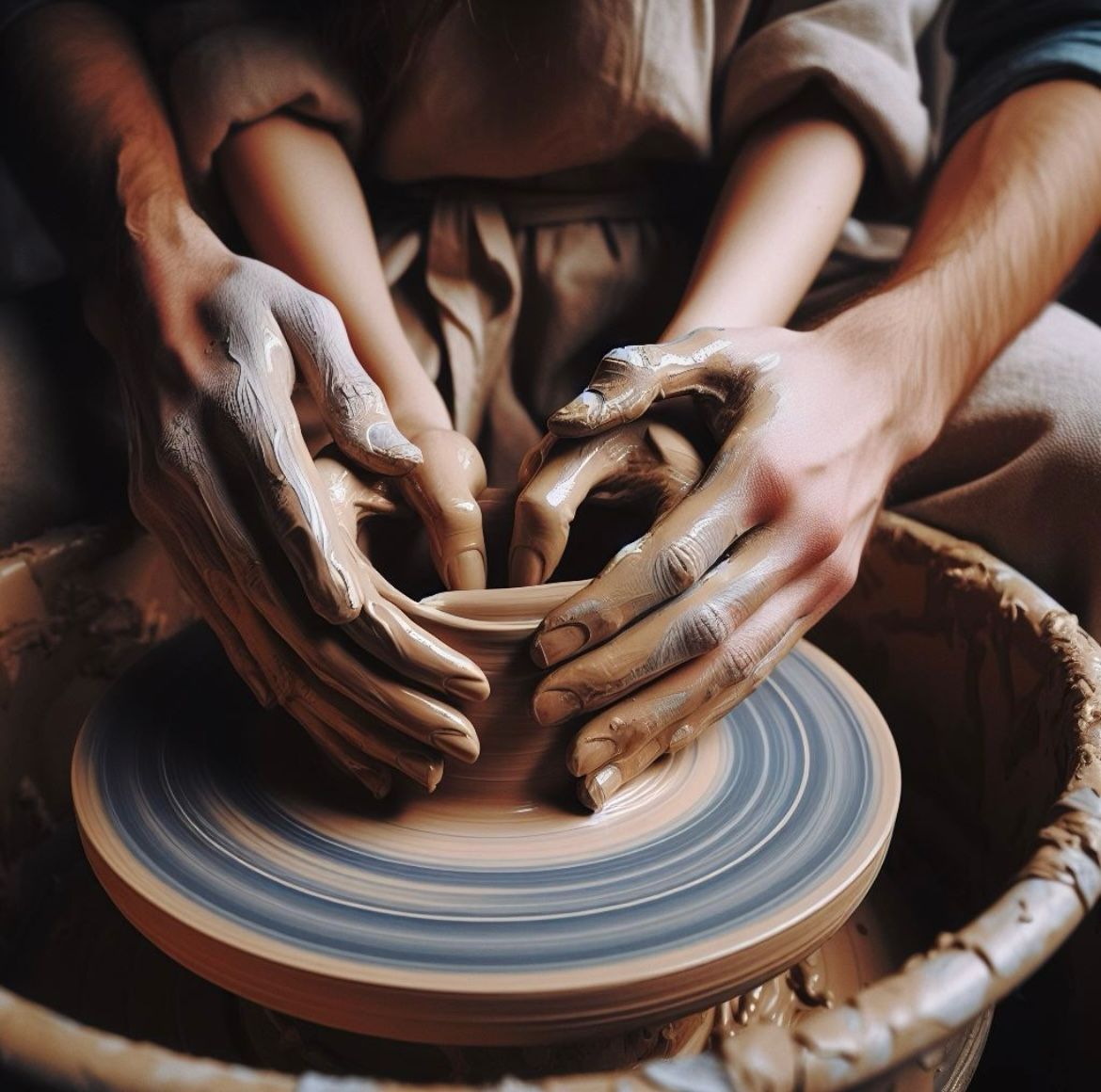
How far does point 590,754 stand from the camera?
2.88 ft

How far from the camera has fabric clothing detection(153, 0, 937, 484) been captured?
129 cm

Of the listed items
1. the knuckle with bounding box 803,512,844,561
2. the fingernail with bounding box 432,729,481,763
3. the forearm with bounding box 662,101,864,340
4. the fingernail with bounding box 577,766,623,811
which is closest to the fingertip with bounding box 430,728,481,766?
the fingernail with bounding box 432,729,481,763

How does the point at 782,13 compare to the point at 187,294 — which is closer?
the point at 187,294

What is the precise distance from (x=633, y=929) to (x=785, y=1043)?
214mm

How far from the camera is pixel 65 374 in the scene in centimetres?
142

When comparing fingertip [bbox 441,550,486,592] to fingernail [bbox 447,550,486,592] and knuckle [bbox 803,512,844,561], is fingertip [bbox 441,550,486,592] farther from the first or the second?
knuckle [bbox 803,512,844,561]

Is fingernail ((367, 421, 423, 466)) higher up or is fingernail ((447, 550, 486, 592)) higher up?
fingernail ((367, 421, 423, 466))

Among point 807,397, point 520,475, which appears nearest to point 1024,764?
point 807,397

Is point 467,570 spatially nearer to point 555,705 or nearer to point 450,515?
point 450,515

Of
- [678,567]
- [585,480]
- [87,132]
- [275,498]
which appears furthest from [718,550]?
[87,132]

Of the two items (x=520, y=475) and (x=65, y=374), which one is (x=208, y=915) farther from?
(x=65, y=374)

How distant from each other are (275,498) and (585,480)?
0.29 meters

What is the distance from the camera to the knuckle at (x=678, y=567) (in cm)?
86

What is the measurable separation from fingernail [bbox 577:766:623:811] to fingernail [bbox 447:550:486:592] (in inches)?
8.4
